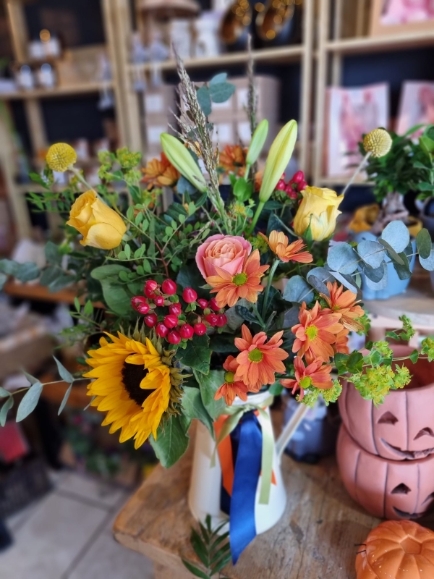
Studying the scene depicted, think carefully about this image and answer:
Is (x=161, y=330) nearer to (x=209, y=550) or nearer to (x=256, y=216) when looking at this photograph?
(x=256, y=216)

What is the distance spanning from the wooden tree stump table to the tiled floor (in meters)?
1.03

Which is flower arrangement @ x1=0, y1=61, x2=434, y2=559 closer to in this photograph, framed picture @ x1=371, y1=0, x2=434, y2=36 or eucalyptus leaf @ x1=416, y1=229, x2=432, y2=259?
eucalyptus leaf @ x1=416, y1=229, x2=432, y2=259

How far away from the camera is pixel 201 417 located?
53cm

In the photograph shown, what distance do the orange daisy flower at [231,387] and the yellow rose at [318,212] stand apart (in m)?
0.19

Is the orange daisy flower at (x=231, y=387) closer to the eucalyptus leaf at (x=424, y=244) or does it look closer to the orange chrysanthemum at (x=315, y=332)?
the orange chrysanthemum at (x=315, y=332)

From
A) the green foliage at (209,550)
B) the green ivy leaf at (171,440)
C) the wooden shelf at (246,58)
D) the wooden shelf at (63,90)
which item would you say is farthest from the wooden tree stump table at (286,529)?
the wooden shelf at (63,90)

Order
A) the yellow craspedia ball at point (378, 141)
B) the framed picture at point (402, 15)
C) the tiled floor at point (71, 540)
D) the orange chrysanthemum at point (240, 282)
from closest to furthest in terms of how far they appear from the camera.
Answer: the orange chrysanthemum at point (240, 282), the yellow craspedia ball at point (378, 141), the framed picture at point (402, 15), the tiled floor at point (71, 540)

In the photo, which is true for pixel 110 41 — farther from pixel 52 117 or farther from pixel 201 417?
pixel 201 417

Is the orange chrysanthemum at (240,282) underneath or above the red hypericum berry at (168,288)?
above

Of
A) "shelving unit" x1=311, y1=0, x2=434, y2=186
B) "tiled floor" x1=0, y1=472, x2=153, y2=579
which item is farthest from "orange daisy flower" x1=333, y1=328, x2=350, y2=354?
"tiled floor" x1=0, y1=472, x2=153, y2=579

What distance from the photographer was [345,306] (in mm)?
483

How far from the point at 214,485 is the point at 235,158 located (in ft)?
1.63

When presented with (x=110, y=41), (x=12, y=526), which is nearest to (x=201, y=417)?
(x=110, y=41)

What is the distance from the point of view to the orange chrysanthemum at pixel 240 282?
455 millimetres
